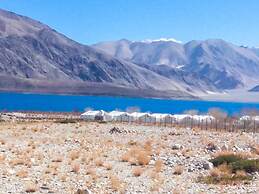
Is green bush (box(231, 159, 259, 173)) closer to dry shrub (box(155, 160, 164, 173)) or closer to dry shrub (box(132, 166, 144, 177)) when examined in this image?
dry shrub (box(155, 160, 164, 173))

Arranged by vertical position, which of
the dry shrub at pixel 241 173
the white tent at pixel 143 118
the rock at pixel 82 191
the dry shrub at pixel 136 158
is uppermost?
the rock at pixel 82 191

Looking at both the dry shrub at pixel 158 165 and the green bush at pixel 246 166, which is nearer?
the green bush at pixel 246 166

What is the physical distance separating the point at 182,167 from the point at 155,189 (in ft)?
22.9

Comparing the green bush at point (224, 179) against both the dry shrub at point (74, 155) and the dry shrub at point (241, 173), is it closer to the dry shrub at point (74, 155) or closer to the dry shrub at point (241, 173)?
the dry shrub at point (241, 173)

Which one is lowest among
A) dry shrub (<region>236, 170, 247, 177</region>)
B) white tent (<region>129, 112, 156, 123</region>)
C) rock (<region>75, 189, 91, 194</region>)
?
white tent (<region>129, 112, 156, 123</region>)

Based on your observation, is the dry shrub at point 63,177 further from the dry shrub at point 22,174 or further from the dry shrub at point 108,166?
the dry shrub at point 108,166

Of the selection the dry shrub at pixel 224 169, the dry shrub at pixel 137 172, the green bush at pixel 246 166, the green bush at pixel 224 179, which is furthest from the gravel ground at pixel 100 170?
the green bush at pixel 246 166

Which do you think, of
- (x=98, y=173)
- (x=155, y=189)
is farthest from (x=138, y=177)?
(x=155, y=189)

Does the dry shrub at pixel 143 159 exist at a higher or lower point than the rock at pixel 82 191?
lower

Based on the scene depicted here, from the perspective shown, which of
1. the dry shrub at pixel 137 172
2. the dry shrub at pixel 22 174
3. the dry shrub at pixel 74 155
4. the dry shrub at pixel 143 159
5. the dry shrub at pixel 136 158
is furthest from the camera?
the dry shrub at pixel 74 155

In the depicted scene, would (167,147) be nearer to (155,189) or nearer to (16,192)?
(155,189)

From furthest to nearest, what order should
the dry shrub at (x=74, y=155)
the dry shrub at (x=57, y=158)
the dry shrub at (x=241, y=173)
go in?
the dry shrub at (x=74, y=155) < the dry shrub at (x=57, y=158) < the dry shrub at (x=241, y=173)

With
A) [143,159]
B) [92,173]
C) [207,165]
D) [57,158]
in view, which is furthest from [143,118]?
[92,173]

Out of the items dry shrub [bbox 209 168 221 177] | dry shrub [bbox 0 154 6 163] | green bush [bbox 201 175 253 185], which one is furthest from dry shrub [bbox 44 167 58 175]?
dry shrub [bbox 209 168 221 177]
